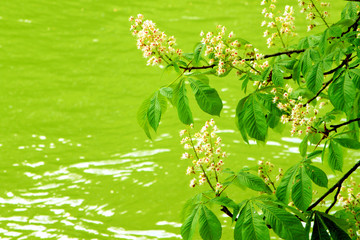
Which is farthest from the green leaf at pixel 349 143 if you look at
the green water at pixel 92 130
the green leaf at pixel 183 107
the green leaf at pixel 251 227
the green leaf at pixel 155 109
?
the green water at pixel 92 130

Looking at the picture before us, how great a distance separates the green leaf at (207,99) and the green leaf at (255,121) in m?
0.11

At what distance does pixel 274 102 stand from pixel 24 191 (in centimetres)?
284

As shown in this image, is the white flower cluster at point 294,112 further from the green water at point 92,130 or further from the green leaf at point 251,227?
the green water at point 92,130

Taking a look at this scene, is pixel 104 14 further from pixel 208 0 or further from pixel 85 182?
pixel 85 182

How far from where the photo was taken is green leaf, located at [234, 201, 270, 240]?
1854 millimetres

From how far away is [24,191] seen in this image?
441 centimetres

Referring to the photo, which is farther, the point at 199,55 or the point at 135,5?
the point at 135,5

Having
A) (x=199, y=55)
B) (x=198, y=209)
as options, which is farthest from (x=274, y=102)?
(x=198, y=209)

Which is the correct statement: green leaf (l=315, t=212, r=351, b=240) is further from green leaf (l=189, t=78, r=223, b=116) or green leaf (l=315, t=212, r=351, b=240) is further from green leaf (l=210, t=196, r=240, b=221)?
green leaf (l=189, t=78, r=223, b=116)

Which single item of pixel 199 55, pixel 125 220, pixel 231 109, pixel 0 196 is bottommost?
pixel 125 220

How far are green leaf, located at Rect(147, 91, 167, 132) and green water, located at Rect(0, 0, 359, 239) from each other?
6.30 ft

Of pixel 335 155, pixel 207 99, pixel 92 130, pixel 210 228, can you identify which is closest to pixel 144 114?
pixel 207 99

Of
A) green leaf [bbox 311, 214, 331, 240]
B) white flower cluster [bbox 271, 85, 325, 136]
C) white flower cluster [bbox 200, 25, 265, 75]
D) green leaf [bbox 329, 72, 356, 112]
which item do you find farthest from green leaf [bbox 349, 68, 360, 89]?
green leaf [bbox 311, 214, 331, 240]

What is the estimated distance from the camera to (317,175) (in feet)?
6.48
